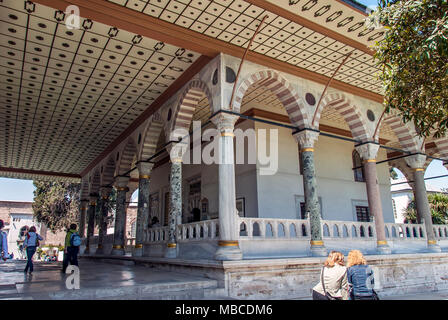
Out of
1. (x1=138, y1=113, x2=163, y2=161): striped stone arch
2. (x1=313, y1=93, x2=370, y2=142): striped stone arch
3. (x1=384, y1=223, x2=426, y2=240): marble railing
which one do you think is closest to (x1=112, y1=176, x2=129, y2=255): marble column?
(x1=138, y1=113, x2=163, y2=161): striped stone arch

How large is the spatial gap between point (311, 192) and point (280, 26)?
3.52 m

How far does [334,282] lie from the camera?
3.15 m

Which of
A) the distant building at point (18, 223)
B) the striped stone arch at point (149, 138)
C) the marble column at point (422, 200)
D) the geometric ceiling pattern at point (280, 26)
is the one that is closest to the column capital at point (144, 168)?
the striped stone arch at point (149, 138)

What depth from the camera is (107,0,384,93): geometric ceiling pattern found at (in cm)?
588

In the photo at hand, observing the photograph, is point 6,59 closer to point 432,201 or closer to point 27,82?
point 27,82

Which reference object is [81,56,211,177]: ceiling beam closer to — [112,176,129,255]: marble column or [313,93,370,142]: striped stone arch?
[112,176,129,255]: marble column

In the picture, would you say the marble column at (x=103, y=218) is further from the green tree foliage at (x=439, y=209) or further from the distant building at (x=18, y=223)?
the distant building at (x=18, y=223)

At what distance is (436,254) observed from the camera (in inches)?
338

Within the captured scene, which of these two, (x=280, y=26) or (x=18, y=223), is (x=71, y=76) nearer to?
(x=280, y=26)

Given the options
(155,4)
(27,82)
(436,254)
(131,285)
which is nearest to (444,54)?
(155,4)

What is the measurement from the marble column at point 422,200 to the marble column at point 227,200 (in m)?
6.03

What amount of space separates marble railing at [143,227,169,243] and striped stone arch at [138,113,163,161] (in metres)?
2.22

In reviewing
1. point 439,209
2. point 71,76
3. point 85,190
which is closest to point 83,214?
point 85,190

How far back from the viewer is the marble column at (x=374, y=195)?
8.06m
